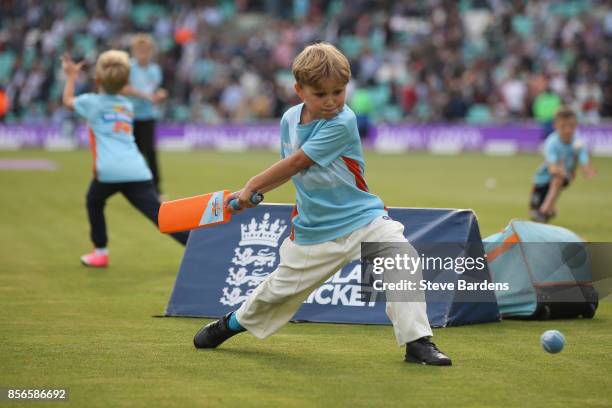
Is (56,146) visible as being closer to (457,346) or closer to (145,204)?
(145,204)

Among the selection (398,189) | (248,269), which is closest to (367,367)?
(248,269)

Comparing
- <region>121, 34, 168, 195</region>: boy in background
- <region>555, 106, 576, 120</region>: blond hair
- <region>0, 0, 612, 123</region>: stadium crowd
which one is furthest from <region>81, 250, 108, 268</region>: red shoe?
<region>0, 0, 612, 123</region>: stadium crowd

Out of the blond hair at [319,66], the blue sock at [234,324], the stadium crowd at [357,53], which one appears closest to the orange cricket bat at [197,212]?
the blue sock at [234,324]

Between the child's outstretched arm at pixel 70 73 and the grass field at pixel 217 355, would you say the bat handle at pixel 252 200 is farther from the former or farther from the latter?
the child's outstretched arm at pixel 70 73

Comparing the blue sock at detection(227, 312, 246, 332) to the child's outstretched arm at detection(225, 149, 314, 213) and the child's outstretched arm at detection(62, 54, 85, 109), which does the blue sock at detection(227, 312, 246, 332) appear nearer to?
the child's outstretched arm at detection(225, 149, 314, 213)

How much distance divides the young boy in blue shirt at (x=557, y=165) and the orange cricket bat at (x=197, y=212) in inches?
351

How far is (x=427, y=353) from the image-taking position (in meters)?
6.52

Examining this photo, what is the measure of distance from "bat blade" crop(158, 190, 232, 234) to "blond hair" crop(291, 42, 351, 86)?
0.86 m

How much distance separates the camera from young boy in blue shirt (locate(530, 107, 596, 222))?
1498cm

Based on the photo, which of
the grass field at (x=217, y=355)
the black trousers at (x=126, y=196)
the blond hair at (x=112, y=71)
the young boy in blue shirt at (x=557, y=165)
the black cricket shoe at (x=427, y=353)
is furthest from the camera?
the young boy in blue shirt at (x=557, y=165)

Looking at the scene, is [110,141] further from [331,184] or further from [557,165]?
[557,165]

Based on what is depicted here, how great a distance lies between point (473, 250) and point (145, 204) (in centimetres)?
422

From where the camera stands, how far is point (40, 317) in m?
8.33

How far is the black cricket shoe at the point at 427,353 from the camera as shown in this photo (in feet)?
21.3
